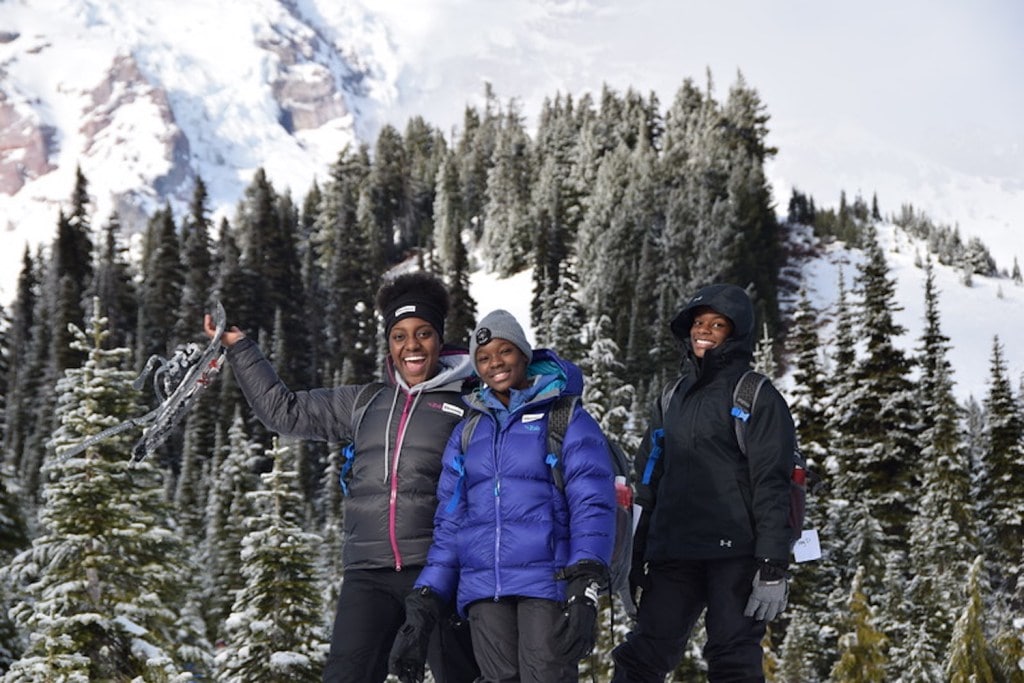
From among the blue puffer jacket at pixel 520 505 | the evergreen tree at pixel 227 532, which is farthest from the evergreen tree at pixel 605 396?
the evergreen tree at pixel 227 532

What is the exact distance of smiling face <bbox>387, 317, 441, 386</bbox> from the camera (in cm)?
606

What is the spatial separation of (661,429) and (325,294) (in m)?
82.7

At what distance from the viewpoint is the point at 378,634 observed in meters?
5.67

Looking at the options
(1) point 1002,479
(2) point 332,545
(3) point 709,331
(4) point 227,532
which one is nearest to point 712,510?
(3) point 709,331

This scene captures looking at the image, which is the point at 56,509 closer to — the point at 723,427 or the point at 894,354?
the point at 723,427

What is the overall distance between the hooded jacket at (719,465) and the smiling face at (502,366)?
1293 mm

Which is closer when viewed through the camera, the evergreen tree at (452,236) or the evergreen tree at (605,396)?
the evergreen tree at (605,396)

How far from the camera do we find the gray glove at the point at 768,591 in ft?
18.3

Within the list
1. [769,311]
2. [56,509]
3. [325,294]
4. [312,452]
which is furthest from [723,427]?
[325,294]

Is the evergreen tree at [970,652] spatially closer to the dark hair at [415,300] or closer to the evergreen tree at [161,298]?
the dark hair at [415,300]

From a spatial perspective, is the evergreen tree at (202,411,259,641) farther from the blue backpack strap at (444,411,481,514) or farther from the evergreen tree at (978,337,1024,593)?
the blue backpack strap at (444,411,481,514)

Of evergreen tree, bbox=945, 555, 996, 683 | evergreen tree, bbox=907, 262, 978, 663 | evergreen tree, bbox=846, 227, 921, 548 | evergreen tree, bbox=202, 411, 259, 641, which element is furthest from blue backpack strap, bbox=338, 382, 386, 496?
evergreen tree, bbox=846, 227, 921, 548

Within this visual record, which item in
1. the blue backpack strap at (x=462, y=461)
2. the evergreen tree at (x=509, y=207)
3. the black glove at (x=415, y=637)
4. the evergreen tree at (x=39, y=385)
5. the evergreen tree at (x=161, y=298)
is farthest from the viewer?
the evergreen tree at (x=509, y=207)

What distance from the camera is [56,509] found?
15539 mm
